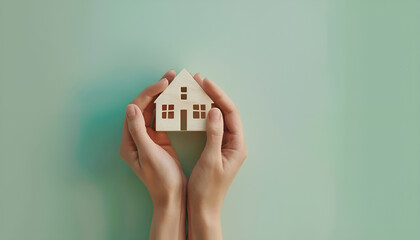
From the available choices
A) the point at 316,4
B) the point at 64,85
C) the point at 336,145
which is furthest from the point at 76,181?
the point at 316,4

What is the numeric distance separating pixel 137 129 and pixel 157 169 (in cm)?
11

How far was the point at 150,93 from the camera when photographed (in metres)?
0.80

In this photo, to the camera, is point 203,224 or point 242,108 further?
point 242,108

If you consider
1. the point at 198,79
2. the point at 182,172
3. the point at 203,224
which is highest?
the point at 198,79

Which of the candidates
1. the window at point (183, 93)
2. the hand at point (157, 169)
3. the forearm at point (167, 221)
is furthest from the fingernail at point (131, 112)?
the forearm at point (167, 221)

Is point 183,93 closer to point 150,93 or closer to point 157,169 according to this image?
point 150,93

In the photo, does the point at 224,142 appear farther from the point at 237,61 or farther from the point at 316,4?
the point at 316,4

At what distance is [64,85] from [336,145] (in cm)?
83

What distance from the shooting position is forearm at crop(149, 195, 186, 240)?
785 millimetres

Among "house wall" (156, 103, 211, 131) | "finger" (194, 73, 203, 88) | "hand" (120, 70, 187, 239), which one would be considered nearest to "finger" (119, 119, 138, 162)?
"hand" (120, 70, 187, 239)

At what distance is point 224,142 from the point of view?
87cm


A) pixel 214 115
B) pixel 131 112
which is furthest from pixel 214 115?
pixel 131 112

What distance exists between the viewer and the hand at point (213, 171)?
0.76 metres

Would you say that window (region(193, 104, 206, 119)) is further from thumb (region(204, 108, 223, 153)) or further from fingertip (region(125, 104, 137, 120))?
fingertip (region(125, 104, 137, 120))
